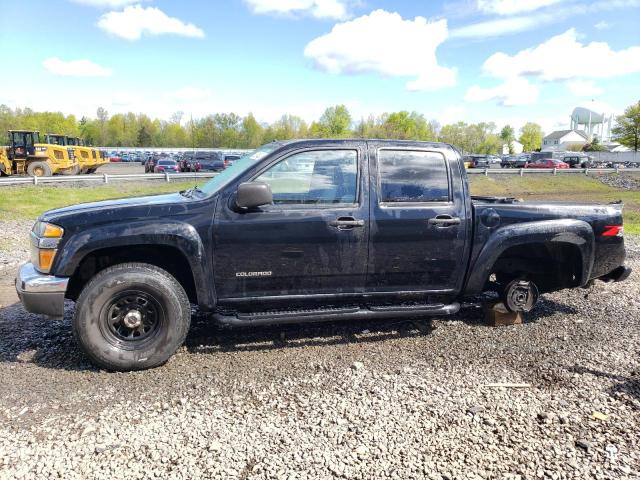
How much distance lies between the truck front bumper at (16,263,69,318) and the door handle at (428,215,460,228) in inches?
125

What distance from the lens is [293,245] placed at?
4230 mm

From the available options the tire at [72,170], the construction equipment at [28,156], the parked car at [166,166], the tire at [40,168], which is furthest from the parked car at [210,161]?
the tire at [40,168]

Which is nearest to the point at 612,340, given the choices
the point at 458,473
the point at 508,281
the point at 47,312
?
the point at 508,281

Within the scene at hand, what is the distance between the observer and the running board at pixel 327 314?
13.8 feet

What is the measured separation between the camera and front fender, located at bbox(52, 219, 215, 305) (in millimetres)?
Answer: 3926

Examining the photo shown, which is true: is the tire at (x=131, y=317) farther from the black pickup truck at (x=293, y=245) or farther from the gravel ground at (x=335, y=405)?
the gravel ground at (x=335, y=405)

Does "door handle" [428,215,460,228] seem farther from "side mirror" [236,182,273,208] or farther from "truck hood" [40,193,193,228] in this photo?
"truck hood" [40,193,193,228]

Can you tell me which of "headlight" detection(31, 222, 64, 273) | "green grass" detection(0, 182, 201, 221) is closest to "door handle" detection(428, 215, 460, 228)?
"headlight" detection(31, 222, 64, 273)

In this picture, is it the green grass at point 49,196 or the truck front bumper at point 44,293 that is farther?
the green grass at point 49,196

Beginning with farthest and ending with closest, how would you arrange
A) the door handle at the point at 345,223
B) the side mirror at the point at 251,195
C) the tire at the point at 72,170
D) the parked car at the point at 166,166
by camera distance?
the parked car at the point at 166,166 < the tire at the point at 72,170 < the door handle at the point at 345,223 < the side mirror at the point at 251,195

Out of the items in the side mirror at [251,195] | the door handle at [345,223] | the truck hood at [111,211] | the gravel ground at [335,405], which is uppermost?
the side mirror at [251,195]

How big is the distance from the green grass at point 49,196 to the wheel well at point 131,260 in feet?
27.4

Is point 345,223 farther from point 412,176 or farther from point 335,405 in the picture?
point 335,405

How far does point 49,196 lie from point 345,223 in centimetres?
1573
